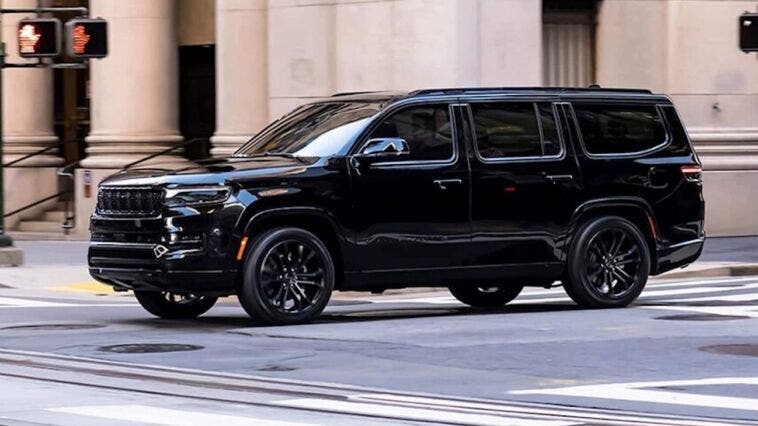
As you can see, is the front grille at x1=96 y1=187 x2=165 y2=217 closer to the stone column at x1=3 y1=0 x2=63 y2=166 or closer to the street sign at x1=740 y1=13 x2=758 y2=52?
the street sign at x1=740 y1=13 x2=758 y2=52

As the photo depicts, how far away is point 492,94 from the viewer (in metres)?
16.5

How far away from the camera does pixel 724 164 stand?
2847 cm

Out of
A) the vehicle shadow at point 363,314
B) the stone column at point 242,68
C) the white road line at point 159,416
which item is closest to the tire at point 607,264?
the vehicle shadow at point 363,314

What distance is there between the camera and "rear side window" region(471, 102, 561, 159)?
53.4 ft

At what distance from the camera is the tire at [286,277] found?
591 inches

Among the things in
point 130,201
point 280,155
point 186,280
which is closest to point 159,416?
point 186,280

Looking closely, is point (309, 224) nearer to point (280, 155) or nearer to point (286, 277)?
point (286, 277)

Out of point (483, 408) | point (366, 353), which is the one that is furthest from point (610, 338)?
point (483, 408)

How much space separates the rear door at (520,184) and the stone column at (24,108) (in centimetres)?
1767

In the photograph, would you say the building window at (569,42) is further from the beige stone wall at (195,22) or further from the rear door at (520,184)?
the rear door at (520,184)

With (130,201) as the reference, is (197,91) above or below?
above

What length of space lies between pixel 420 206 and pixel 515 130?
1.31m

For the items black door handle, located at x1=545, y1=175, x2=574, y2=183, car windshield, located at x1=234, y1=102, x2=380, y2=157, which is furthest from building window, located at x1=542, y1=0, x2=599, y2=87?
car windshield, located at x1=234, y1=102, x2=380, y2=157

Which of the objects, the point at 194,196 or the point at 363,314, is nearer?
the point at 194,196
